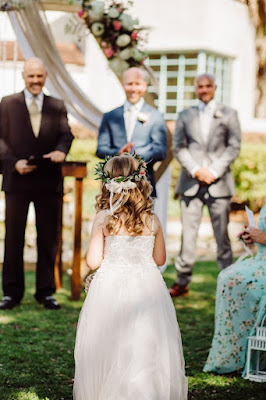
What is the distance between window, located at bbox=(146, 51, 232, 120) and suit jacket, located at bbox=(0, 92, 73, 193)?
10.6m

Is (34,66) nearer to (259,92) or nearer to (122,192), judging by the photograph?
(122,192)

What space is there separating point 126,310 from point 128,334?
124mm

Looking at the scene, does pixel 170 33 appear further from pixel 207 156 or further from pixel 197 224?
pixel 197 224

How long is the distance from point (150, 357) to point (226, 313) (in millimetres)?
1135

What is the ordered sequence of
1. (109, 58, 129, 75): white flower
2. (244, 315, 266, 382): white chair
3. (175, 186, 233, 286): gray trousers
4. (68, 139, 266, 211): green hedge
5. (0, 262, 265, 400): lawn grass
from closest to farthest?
1. (0, 262, 265, 400): lawn grass
2. (244, 315, 266, 382): white chair
3. (175, 186, 233, 286): gray trousers
4. (109, 58, 129, 75): white flower
5. (68, 139, 266, 211): green hedge

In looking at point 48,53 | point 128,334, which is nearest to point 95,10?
point 48,53

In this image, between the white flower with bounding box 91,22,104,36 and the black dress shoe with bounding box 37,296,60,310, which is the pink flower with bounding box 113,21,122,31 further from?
the black dress shoe with bounding box 37,296,60,310

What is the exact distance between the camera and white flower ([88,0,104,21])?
704cm

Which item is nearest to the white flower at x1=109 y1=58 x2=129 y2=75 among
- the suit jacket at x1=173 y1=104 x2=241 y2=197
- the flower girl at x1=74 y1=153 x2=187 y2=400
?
the suit jacket at x1=173 y1=104 x2=241 y2=197

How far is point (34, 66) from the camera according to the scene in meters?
6.43

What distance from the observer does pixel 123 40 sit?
710 centimetres

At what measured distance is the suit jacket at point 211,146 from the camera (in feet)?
23.3

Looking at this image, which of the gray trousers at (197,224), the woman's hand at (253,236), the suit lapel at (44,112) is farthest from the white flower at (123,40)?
the woman's hand at (253,236)

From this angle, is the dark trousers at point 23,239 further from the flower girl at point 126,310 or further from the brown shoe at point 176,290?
the flower girl at point 126,310
